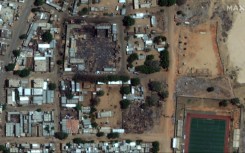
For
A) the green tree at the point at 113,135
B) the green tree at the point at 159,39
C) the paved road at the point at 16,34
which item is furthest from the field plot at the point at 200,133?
the paved road at the point at 16,34

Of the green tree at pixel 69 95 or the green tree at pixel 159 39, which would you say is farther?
the green tree at pixel 159 39

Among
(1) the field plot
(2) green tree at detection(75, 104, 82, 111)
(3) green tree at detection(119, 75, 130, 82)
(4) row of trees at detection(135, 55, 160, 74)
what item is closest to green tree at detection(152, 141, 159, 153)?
(1) the field plot

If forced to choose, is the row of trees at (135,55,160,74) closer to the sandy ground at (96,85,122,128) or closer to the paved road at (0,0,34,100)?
the sandy ground at (96,85,122,128)

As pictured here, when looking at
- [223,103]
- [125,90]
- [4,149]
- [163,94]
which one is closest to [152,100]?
[163,94]

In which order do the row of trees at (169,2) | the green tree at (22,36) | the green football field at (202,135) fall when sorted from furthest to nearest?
the green football field at (202,135)
the row of trees at (169,2)
the green tree at (22,36)

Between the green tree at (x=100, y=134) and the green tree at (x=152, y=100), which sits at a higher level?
the green tree at (x=152, y=100)

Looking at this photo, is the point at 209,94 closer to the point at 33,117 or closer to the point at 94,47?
the point at 94,47

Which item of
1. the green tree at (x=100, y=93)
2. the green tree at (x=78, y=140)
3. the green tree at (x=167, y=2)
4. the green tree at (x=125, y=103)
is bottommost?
the green tree at (x=78, y=140)

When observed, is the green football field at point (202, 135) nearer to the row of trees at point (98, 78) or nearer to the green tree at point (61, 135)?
the row of trees at point (98, 78)
